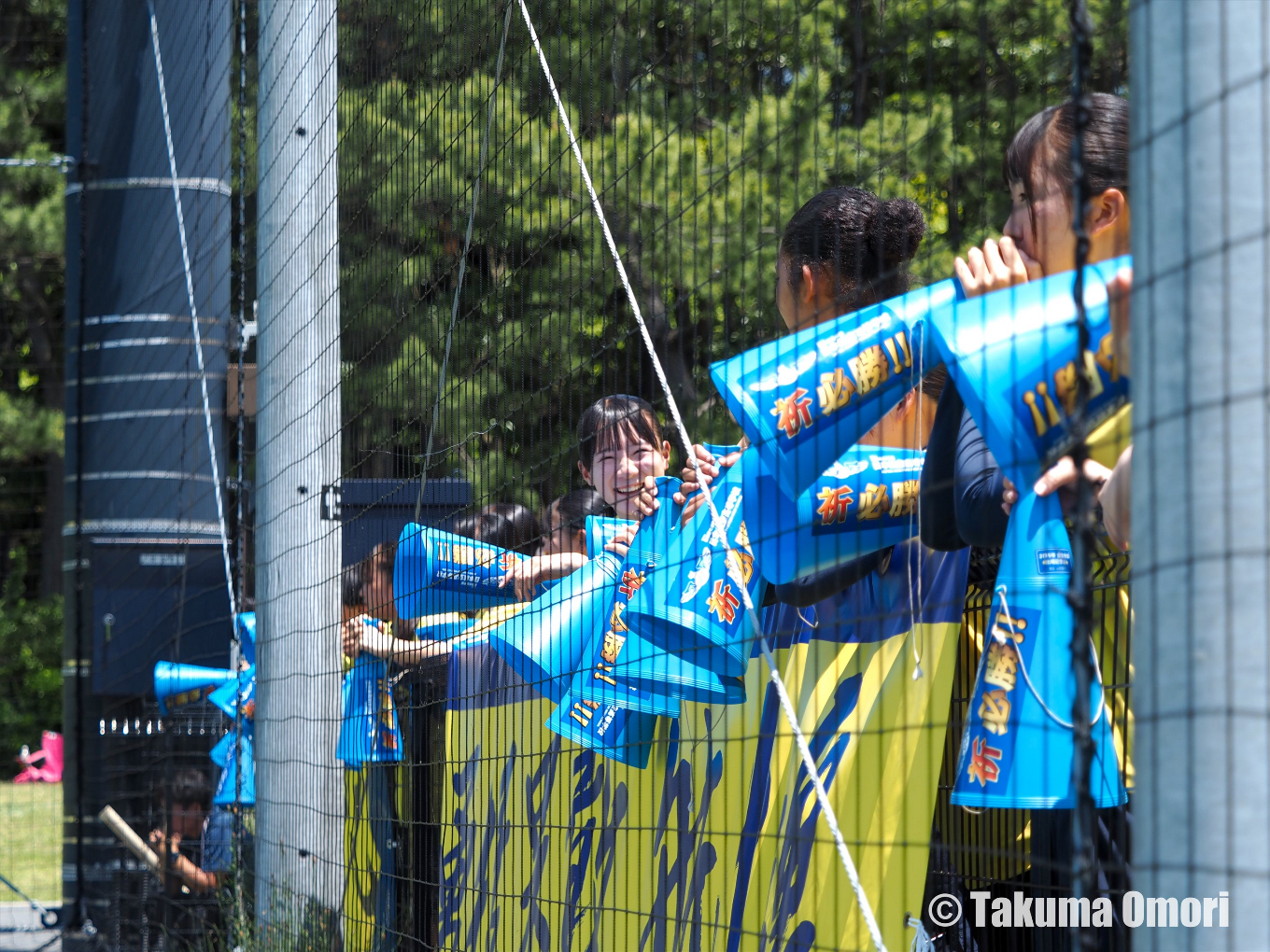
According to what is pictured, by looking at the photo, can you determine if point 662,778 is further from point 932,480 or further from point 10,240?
point 10,240

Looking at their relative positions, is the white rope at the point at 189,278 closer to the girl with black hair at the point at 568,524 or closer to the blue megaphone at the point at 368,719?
the blue megaphone at the point at 368,719

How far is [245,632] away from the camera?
18.6 ft

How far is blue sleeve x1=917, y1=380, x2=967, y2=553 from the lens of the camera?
2.01 metres

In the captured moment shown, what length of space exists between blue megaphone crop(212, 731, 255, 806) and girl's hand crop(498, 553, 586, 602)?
2.37 metres

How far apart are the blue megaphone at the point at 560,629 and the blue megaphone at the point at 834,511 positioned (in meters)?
0.72

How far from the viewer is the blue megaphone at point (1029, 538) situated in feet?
5.34

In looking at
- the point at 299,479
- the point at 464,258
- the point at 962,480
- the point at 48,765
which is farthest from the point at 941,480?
the point at 48,765

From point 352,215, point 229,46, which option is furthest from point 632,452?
point 229,46

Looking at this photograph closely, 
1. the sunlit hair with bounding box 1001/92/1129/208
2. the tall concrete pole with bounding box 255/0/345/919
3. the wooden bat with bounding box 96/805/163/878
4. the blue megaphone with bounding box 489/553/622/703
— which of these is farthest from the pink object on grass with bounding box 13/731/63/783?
the sunlit hair with bounding box 1001/92/1129/208

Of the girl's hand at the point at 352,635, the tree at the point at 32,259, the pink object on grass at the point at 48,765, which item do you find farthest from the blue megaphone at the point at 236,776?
the tree at the point at 32,259

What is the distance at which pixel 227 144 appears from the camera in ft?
20.1

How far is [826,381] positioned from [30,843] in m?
10.9

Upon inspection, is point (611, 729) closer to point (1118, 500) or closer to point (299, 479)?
point (1118, 500)

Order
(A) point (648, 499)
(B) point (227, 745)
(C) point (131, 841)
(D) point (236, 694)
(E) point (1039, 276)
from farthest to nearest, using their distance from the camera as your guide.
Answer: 1. (C) point (131, 841)
2. (B) point (227, 745)
3. (D) point (236, 694)
4. (A) point (648, 499)
5. (E) point (1039, 276)
